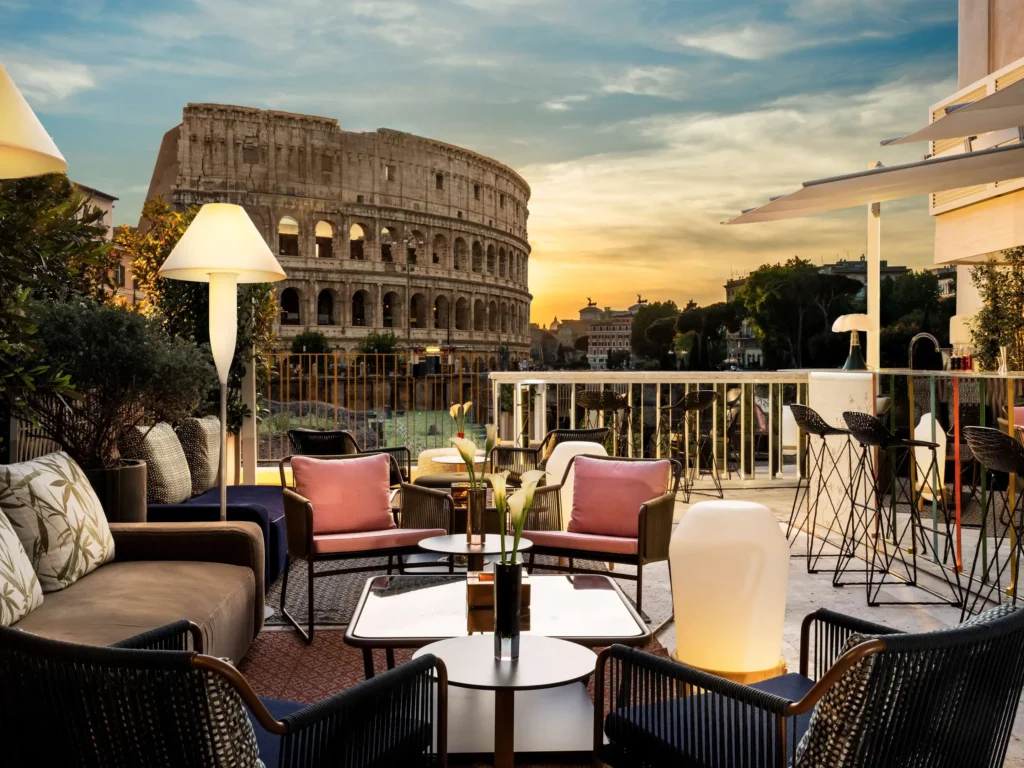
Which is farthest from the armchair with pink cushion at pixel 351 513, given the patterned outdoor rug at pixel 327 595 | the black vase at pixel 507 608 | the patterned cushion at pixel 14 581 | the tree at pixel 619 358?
the tree at pixel 619 358

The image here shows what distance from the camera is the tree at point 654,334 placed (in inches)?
916

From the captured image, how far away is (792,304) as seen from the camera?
74.2ft

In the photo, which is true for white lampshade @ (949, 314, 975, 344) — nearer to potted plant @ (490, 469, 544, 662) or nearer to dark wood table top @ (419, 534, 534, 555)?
dark wood table top @ (419, 534, 534, 555)

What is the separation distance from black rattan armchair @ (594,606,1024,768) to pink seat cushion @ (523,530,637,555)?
1.97 metres

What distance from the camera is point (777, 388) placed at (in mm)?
7859

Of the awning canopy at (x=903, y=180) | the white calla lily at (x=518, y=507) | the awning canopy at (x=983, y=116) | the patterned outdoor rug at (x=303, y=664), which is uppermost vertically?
the awning canopy at (x=983, y=116)

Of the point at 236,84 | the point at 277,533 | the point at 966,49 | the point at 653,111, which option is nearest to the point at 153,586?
the point at 277,533

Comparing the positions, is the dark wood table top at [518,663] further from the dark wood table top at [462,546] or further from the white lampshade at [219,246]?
the white lampshade at [219,246]

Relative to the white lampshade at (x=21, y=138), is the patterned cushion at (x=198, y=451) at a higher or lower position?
lower

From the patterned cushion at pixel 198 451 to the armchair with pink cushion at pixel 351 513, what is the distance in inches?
45.9

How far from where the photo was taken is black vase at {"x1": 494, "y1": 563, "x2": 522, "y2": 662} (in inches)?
92.1

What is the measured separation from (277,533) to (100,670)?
3.15 metres

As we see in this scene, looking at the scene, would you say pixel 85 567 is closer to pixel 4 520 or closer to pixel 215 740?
pixel 4 520

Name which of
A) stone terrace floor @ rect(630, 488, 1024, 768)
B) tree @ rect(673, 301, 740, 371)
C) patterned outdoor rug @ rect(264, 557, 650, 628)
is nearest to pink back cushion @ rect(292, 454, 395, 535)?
patterned outdoor rug @ rect(264, 557, 650, 628)
